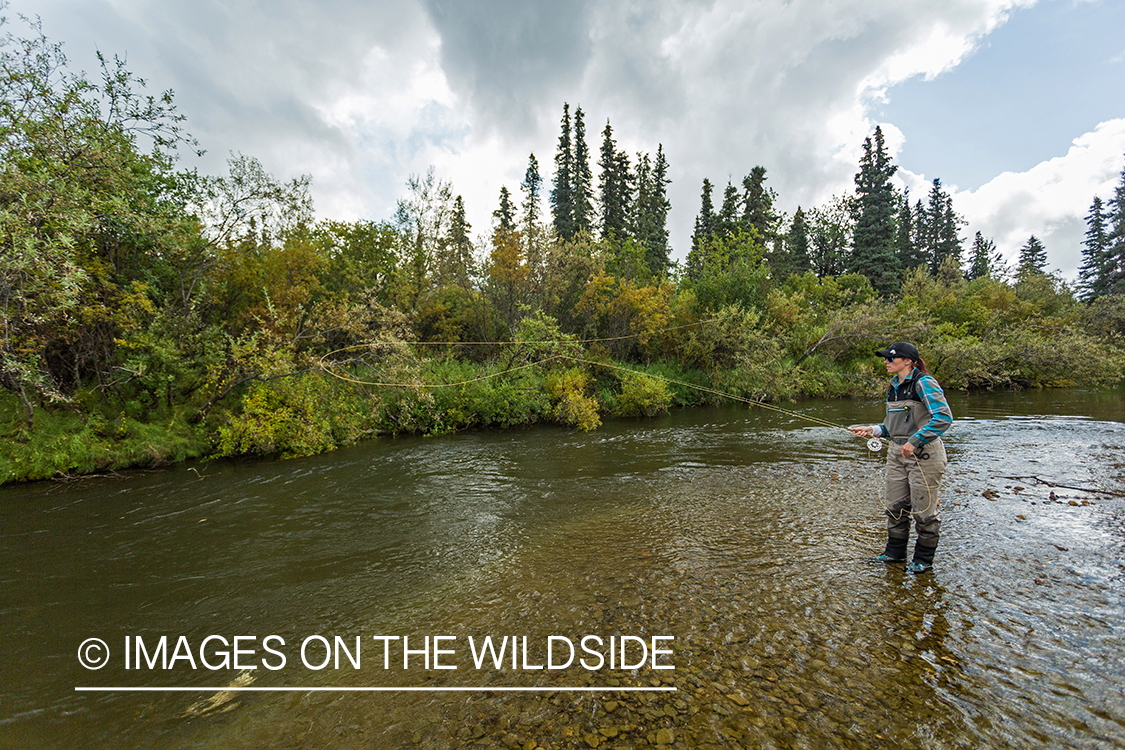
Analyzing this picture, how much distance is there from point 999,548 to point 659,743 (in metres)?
5.54

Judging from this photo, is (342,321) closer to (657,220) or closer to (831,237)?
(657,220)

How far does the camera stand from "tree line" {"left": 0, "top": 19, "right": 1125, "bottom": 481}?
10188mm

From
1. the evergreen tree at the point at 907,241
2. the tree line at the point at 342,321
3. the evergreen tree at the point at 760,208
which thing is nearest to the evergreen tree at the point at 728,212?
the evergreen tree at the point at 760,208

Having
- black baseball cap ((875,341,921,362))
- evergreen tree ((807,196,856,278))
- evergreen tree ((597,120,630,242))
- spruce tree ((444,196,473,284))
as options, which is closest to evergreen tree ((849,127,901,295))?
evergreen tree ((807,196,856,278))

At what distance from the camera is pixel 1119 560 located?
16.5ft

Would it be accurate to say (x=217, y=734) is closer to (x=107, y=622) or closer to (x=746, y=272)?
(x=107, y=622)

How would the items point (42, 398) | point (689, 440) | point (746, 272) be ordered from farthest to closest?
point (746, 272)
point (689, 440)
point (42, 398)

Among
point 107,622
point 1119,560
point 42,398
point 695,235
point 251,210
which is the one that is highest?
point 695,235

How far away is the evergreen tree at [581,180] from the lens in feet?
127

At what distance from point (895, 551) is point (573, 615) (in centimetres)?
392

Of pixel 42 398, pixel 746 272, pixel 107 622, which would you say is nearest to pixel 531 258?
pixel 746 272

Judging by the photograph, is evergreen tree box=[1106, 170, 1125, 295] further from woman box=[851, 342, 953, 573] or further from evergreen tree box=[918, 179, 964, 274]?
woman box=[851, 342, 953, 573]

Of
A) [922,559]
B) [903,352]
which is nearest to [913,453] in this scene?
[903,352]

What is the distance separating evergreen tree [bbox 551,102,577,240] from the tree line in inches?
58.2
